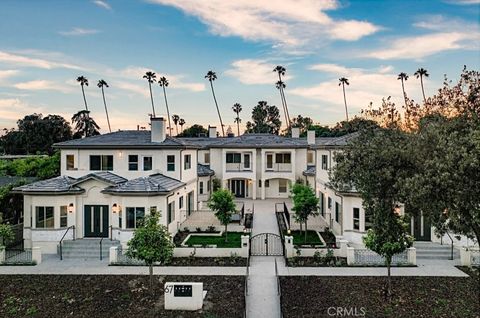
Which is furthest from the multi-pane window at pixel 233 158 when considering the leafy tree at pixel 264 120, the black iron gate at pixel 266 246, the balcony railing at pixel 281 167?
the leafy tree at pixel 264 120

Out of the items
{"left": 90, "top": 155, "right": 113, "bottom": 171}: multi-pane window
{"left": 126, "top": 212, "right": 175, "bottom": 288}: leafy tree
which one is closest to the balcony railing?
{"left": 90, "top": 155, "right": 113, "bottom": 171}: multi-pane window

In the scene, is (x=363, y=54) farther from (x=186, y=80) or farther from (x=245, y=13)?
(x=186, y=80)

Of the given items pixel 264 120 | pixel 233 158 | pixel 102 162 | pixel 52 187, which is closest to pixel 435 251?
pixel 102 162

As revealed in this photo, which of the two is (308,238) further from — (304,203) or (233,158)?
(233,158)

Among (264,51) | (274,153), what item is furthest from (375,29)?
(274,153)

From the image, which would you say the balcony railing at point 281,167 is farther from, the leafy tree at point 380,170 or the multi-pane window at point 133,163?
the leafy tree at point 380,170

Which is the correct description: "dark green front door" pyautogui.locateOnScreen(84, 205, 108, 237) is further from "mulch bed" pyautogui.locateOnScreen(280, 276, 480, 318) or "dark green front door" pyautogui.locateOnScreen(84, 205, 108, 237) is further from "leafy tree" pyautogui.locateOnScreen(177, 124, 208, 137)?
"leafy tree" pyautogui.locateOnScreen(177, 124, 208, 137)
